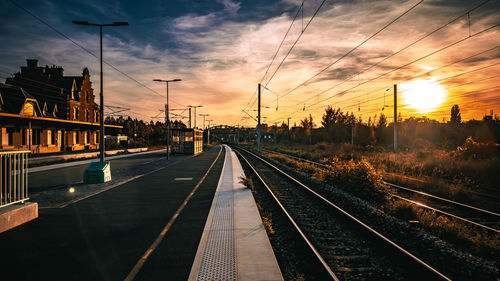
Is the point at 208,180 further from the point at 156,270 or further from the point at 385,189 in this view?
the point at 156,270

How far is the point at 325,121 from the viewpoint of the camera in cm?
9419

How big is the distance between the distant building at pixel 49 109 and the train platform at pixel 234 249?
2956cm

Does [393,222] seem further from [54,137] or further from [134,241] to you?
[54,137]

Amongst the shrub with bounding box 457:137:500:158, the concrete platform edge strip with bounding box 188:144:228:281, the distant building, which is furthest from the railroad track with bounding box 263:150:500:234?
the distant building

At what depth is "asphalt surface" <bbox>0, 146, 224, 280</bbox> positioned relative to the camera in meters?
4.38

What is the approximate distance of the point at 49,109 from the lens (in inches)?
1574

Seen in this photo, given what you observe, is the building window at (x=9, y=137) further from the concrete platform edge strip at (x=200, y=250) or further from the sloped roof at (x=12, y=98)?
the concrete platform edge strip at (x=200, y=250)

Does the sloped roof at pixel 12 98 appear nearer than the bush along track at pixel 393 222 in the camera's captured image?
No

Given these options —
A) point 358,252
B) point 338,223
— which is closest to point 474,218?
point 338,223

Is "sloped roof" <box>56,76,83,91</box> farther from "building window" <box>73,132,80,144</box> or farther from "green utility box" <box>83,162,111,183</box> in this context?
"green utility box" <box>83,162,111,183</box>

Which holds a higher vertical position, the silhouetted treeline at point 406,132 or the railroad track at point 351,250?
the silhouetted treeline at point 406,132

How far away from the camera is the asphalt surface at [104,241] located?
173 inches

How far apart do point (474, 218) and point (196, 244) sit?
332 inches

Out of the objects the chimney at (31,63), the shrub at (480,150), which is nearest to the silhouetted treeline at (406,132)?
the shrub at (480,150)
